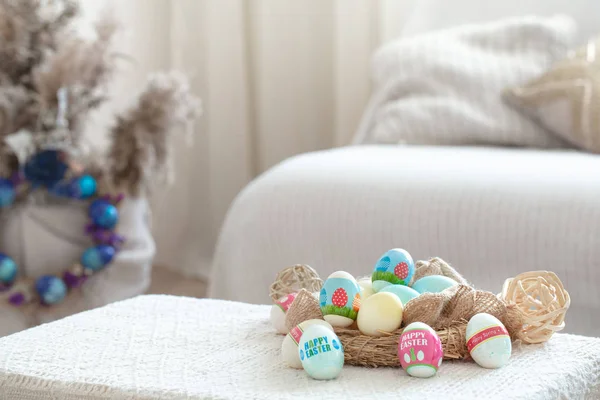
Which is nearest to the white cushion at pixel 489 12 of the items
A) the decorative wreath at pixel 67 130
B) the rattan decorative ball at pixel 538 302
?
the decorative wreath at pixel 67 130

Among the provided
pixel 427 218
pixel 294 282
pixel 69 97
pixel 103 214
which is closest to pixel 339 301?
pixel 294 282

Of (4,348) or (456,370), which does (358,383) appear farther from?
(4,348)

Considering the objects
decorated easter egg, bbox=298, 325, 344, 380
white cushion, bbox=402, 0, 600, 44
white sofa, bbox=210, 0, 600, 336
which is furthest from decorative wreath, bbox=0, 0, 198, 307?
decorated easter egg, bbox=298, 325, 344, 380

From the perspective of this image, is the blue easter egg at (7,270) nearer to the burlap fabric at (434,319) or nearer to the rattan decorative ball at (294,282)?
the rattan decorative ball at (294,282)

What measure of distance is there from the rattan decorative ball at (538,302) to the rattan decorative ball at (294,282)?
22 cm

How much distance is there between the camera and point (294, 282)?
1053mm

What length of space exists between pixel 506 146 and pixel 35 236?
0.99 m

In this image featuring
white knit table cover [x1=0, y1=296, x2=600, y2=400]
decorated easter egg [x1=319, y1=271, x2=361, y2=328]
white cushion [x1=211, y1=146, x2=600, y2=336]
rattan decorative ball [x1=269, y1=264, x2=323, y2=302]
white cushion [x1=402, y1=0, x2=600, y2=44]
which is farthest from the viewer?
white cushion [x1=402, y1=0, x2=600, y2=44]

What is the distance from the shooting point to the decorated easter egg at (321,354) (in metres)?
0.81

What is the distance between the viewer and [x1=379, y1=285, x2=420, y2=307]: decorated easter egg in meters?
0.92

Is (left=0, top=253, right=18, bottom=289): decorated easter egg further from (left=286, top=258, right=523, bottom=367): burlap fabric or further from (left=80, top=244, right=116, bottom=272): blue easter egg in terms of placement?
(left=286, top=258, right=523, bottom=367): burlap fabric

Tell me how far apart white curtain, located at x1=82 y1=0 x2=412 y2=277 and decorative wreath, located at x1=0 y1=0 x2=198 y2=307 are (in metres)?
0.78

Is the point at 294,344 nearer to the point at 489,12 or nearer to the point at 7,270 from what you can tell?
the point at 7,270

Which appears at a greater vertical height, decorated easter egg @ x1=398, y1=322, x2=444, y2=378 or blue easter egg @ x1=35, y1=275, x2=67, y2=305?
decorated easter egg @ x1=398, y1=322, x2=444, y2=378
